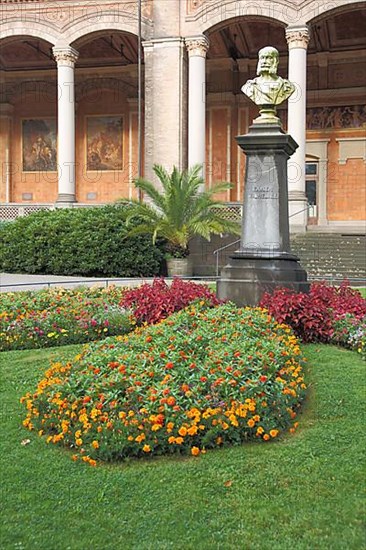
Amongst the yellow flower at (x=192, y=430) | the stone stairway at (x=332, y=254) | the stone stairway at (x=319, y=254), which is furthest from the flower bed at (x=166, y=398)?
the stone stairway at (x=319, y=254)

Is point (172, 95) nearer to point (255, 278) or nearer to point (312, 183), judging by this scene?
point (312, 183)

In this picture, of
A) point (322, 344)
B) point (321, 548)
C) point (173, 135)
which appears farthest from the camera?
point (173, 135)

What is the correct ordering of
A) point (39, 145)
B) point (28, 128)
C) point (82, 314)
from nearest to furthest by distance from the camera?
point (82, 314), point (39, 145), point (28, 128)

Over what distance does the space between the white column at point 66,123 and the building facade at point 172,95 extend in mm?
46

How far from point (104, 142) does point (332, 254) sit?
608 inches

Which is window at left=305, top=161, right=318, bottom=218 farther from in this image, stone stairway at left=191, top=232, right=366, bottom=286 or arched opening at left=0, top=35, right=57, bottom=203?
arched opening at left=0, top=35, right=57, bottom=203

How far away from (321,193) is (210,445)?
82.8 feet

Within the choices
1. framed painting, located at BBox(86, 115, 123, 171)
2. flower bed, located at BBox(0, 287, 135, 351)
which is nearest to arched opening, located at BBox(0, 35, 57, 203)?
framed painting, located at BBox(86, 115, 123, 171)

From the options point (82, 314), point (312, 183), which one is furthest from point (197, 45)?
point (82, 314)

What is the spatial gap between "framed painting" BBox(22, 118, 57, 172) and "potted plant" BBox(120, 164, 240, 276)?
12.9 m

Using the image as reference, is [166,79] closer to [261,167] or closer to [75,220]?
[75,220]

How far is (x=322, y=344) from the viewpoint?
303 inches

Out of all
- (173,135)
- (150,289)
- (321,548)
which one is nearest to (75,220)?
(173,135)

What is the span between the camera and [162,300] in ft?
28.2
